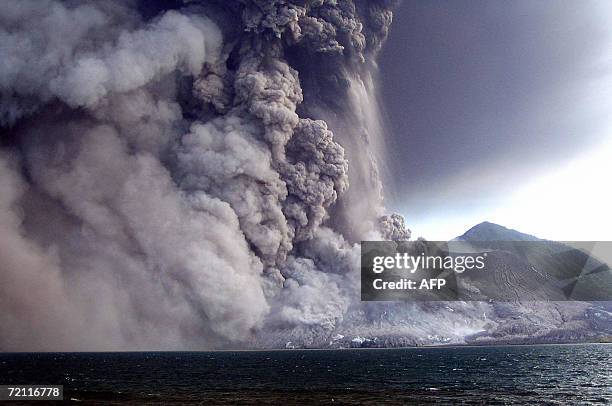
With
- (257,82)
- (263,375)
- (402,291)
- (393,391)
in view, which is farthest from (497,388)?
(402,291)

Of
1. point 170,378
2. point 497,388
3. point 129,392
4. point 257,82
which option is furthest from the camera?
point 257,82

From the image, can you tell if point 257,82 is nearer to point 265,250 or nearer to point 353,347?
point 265,250

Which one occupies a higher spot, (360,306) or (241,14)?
(241,14)

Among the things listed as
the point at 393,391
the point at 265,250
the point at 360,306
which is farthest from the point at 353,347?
the point at 393,391

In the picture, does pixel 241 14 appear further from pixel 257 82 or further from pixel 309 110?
pixel 309 110

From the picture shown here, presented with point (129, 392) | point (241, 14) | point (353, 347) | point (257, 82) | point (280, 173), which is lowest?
point (129, 392)

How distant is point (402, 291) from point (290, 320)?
6003 centimetres

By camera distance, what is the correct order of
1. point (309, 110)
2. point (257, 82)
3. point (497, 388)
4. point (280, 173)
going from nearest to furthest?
point (497, 388) → point (257, 82) → point (280, 173) → point (309, 110)

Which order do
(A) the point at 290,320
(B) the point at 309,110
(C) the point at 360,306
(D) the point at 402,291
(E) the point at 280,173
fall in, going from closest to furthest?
(E) the point at 280,173, (B) the point at 309,110, (A) the point at 290,320, (C) the point at 360,306, (D) the point at 402,291

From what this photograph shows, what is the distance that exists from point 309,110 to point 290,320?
4486 cm

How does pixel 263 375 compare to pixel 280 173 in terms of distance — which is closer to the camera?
pixel 263 375

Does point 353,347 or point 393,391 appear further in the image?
point 353,347

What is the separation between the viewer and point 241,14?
338 ft

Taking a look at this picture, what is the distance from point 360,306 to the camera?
15438 centimetres
